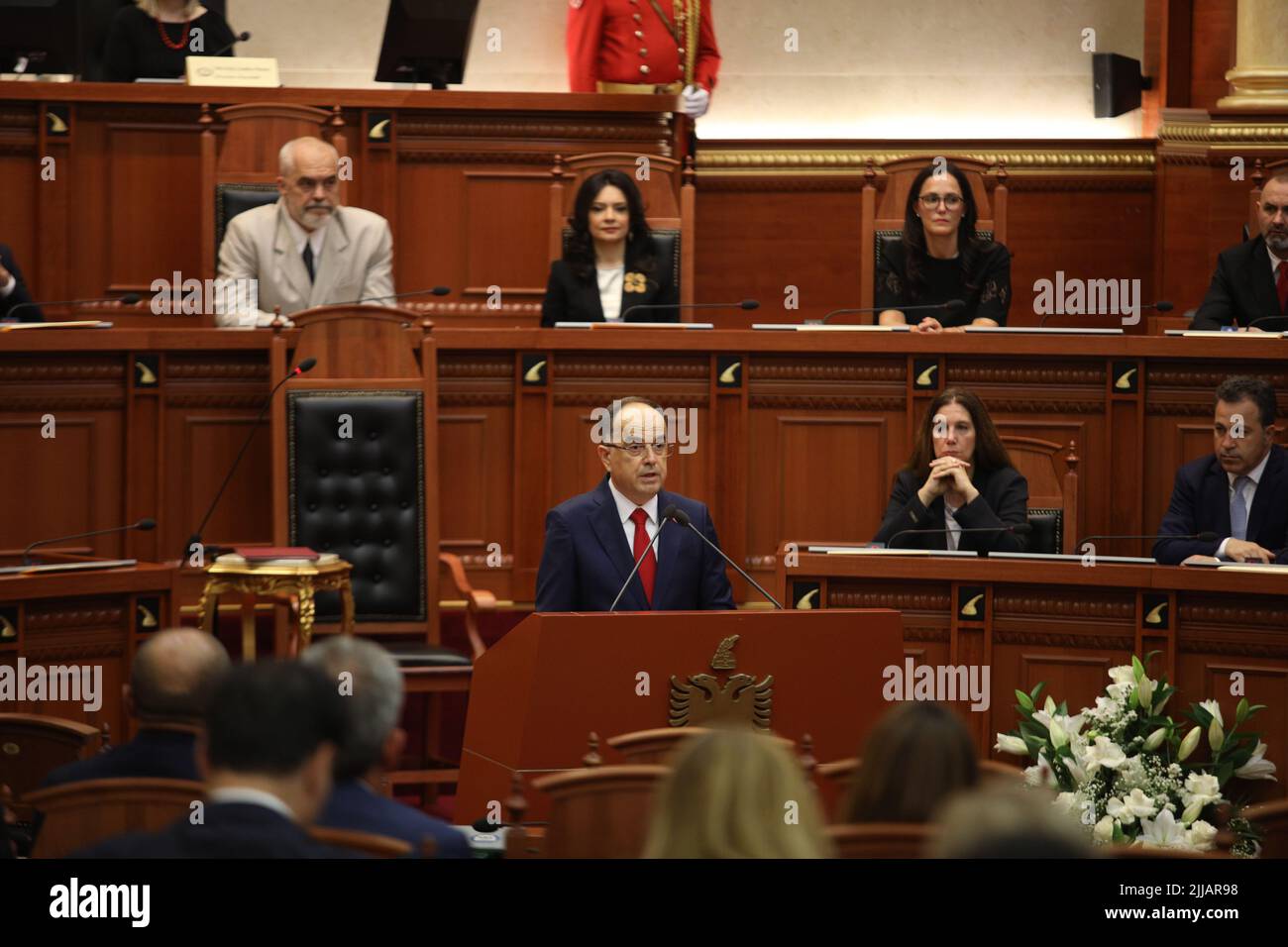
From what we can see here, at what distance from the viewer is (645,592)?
5.12m

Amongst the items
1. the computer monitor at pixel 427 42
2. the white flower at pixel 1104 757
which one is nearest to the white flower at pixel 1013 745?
the white flower at pixel 1104 757

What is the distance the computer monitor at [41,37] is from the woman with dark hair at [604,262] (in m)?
2.22

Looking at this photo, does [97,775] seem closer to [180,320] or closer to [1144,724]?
[1144,724]

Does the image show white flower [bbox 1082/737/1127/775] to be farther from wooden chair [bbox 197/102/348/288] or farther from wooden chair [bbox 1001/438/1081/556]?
wooden chair [bbox 197/102/348/288]

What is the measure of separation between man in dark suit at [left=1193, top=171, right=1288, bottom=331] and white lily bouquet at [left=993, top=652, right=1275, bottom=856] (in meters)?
2.26

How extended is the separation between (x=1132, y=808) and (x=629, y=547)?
1448 mm

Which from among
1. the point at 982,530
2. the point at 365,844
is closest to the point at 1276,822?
the point at 365,844

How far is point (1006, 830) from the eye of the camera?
2.04 metres

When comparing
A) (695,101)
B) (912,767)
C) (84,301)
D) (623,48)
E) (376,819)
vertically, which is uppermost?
(623,48)

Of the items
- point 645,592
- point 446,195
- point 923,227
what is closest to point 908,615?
point 645,592

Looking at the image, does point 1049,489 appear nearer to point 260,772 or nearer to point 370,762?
point 370,762

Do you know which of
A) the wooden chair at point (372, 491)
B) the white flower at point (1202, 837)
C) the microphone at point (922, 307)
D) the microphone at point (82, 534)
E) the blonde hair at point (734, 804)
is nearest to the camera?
the blonde hair at point (734, 804)

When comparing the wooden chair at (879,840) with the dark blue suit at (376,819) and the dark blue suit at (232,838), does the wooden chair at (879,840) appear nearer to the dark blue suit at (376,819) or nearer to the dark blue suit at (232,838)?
the dark blue suit at (376,819)

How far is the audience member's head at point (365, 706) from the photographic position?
110 inches
